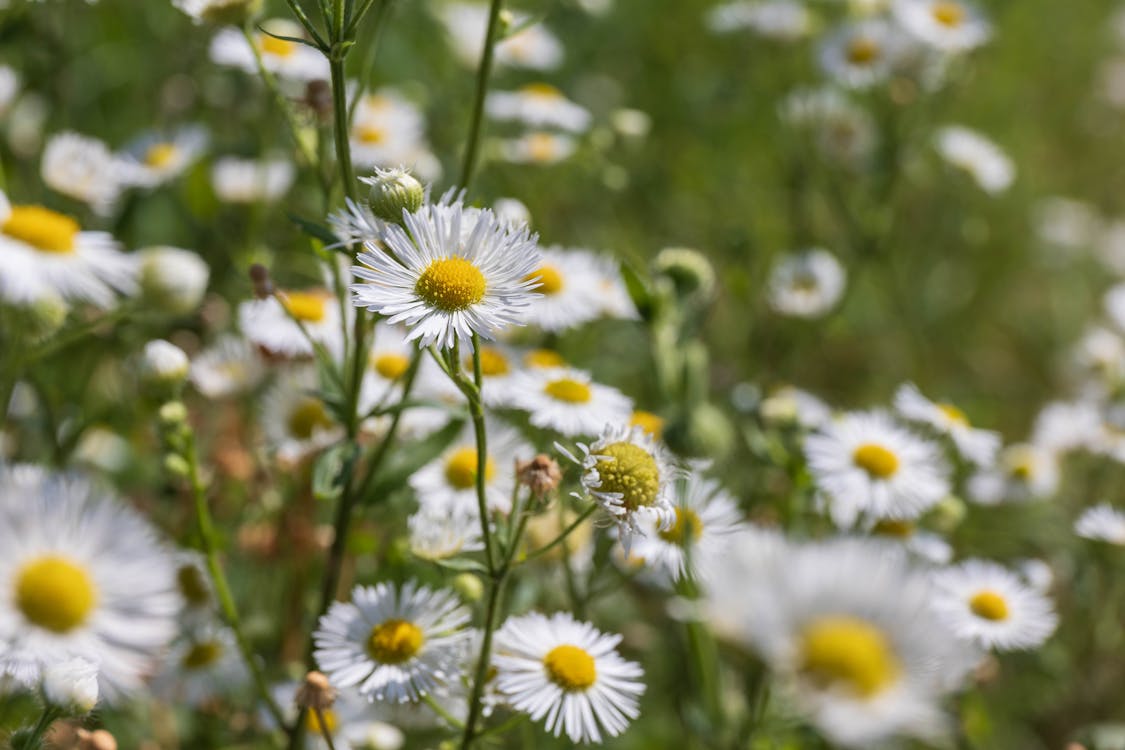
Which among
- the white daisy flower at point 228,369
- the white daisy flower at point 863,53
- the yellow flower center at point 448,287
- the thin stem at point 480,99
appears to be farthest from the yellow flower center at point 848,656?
the white daisy flower at point 863,53

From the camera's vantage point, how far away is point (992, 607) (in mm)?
→ 1283

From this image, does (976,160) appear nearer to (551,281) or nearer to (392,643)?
(551,281)

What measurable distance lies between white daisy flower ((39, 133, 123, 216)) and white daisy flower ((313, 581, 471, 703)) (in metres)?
0.86

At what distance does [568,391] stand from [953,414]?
0.63m

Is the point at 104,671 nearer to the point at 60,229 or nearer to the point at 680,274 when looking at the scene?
the point at 60,229

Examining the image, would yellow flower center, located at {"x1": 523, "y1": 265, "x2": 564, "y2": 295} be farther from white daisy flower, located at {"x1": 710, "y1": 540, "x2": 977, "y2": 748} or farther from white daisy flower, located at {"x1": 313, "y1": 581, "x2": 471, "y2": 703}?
white daisy flower, located at {"x1": 710, "y1": 540, "x2": 977, "y2": 748}

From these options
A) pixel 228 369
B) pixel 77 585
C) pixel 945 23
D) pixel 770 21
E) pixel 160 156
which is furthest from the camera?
pixel 770 21

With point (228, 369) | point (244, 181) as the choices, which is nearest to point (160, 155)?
point (244, 181)

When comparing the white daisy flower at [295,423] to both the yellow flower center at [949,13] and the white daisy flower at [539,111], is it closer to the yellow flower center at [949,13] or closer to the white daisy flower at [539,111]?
the white daisy flower at [539,111]

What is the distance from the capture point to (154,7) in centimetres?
248

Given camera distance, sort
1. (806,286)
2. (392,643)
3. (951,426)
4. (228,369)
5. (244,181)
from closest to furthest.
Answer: (392,643) → (951,426) → (228,369) → (244,181) → (806,286)

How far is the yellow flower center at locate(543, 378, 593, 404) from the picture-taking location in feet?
4.13

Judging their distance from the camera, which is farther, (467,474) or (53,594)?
(467,474)

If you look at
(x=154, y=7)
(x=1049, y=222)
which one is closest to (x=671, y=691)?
(x=154, y=7)
